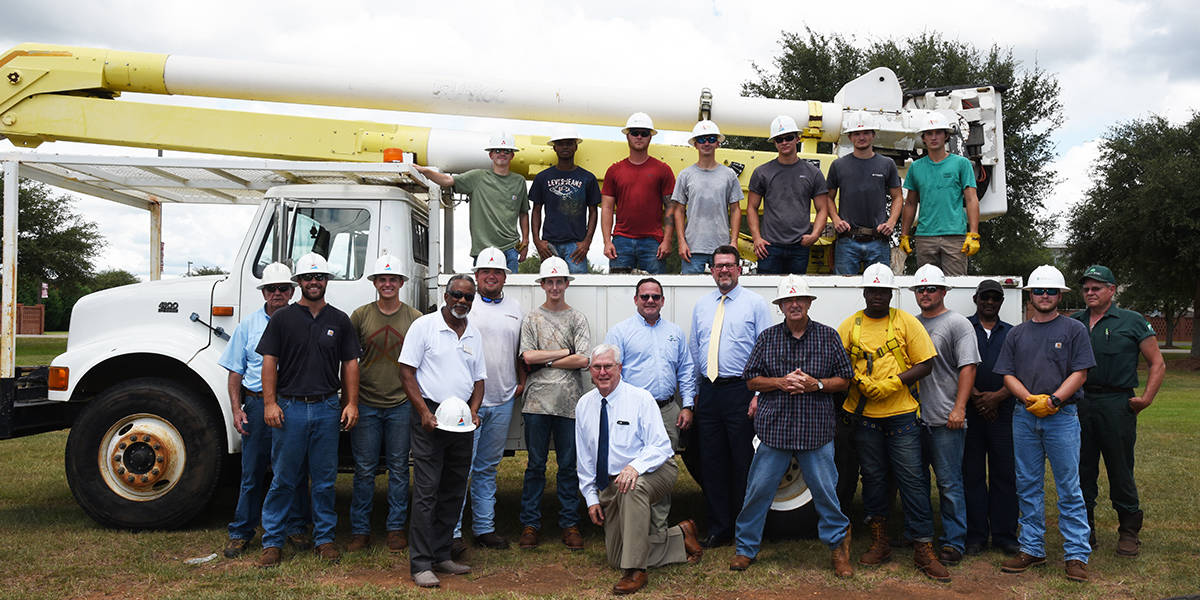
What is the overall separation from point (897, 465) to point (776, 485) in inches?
33.2

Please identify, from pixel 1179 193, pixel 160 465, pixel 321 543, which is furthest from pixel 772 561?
pixel 1179 193

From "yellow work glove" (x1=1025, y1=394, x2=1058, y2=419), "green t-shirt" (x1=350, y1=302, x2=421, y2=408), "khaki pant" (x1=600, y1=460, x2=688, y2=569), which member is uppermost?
"green t-shirt" (x1=350, y1=302, x2=421, y2=408)

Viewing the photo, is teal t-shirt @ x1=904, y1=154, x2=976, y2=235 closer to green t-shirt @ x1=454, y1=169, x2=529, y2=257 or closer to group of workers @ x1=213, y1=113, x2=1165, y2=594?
group of workers @ x1=213, y1=113, x2=1165, y2=594

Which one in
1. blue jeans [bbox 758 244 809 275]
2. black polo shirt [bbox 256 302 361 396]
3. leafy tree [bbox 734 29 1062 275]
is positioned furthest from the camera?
leafy tree [bbox 734 29 1062 275]

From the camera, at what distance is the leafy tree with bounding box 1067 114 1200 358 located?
923 inches

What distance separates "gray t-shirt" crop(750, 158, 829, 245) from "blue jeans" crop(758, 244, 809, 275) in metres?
0.07

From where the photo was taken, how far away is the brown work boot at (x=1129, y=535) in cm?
613

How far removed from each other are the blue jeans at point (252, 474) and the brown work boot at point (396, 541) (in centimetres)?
63

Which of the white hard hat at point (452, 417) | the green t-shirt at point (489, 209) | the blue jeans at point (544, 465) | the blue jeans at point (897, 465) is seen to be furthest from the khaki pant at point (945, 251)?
the white hard hat at point (452, 417)

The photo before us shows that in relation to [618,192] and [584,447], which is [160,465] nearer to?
[584,447]

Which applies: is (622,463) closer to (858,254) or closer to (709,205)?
(709,205)

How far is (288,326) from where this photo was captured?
5629 mm

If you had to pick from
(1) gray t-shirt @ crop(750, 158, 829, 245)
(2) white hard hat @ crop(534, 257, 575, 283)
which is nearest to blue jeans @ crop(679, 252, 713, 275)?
(1) gray t-shirt @ crop(750, 158, 829, 245)

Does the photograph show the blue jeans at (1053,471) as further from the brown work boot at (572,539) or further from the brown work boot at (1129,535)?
the brown work boot at (572,539)
